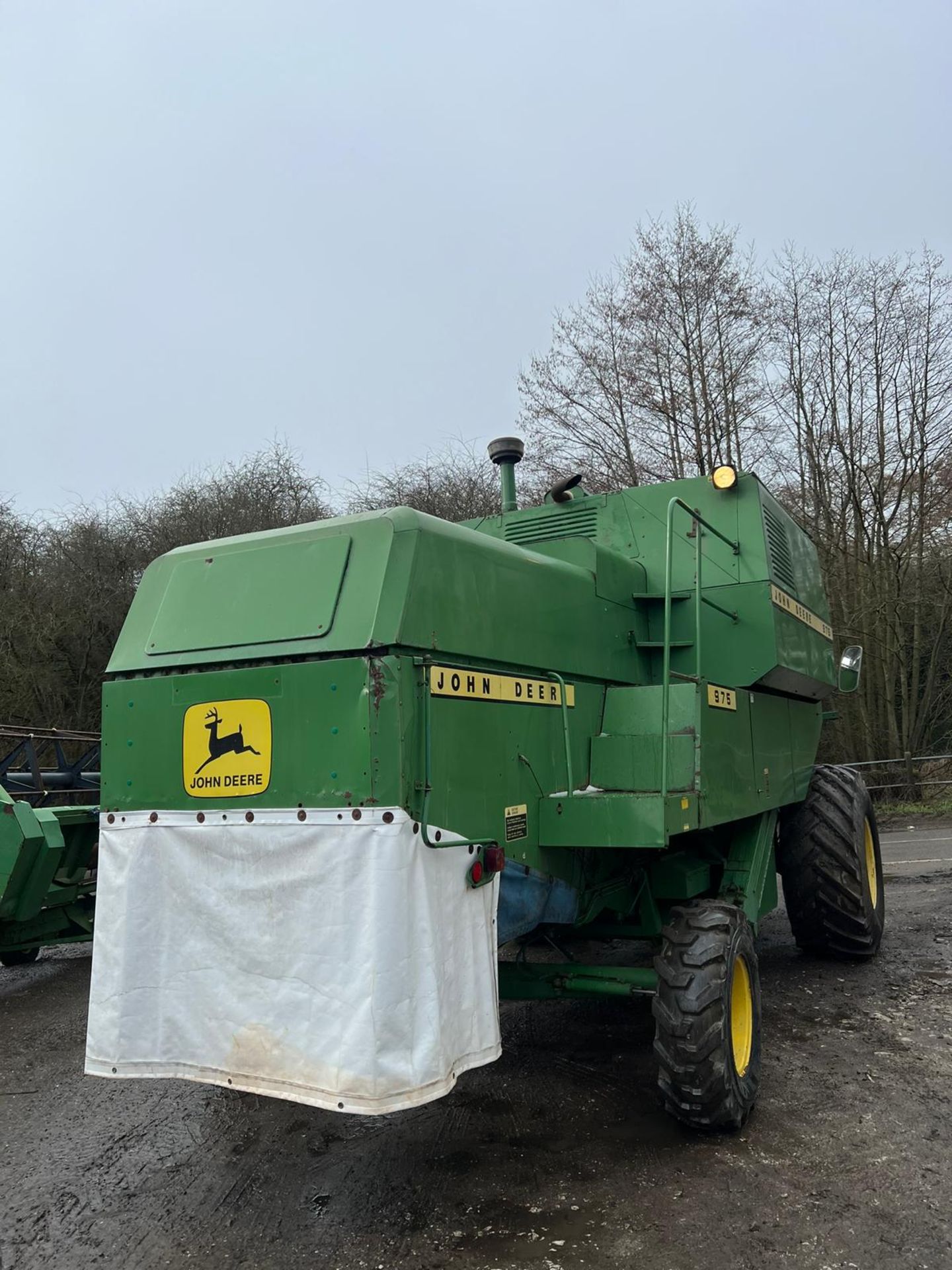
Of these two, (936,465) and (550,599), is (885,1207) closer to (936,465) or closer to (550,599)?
(550,599)

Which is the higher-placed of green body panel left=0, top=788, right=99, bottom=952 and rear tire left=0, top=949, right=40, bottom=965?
green body panel left=0, top=788, right=99, bottom=952

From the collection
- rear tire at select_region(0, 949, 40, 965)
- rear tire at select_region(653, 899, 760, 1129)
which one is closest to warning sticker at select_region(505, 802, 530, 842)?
rear tire at select_region(653, 899, 760, 1129)

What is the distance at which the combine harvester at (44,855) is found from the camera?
213 inches

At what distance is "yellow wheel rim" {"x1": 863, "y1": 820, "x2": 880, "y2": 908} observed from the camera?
19.6 ft

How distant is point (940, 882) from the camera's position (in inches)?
336

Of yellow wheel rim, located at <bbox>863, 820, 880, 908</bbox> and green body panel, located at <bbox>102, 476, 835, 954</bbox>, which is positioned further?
yellow wheel rim, located at <bbox>863, 820, 880, 908</bbox>

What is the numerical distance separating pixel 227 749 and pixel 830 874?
406 cm

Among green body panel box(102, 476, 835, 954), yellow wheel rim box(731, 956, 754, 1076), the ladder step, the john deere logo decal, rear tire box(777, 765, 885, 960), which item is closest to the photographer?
green body panel box(102, 476, 835, 954)

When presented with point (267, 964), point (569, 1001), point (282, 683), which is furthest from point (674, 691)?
point (569, 1001)

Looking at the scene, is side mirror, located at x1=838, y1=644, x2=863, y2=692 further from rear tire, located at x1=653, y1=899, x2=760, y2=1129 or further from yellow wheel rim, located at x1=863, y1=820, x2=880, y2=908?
rear tire, located at x1=653, y1=899, x2=760, y2=1129

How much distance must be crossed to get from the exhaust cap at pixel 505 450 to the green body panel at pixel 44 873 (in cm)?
347

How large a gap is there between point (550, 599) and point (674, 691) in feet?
2.13

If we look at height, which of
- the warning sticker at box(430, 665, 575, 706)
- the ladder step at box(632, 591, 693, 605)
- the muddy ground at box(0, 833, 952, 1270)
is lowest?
the muddy ground at box(0, 833, 952, 1270)

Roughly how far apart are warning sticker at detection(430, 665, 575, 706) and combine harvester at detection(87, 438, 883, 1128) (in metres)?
0.01
